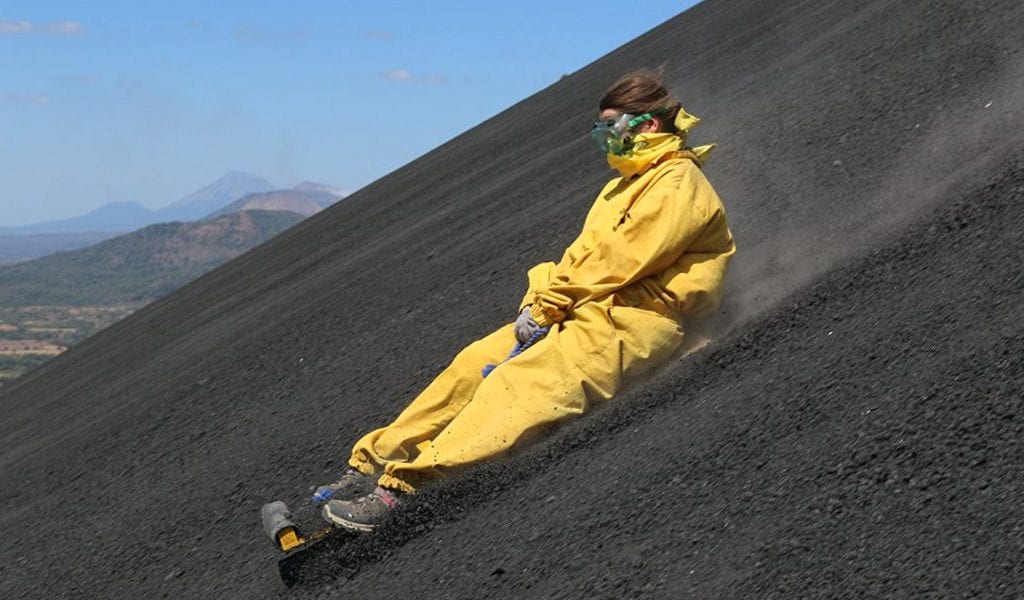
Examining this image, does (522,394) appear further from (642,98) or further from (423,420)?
(642,98)

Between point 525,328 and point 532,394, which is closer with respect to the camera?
point 532,394

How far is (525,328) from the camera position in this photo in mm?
5215

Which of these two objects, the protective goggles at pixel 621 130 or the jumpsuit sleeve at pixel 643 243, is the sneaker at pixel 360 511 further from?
the protective goggles at pixel 621 130

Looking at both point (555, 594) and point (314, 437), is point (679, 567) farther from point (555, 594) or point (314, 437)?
point (314, 437)

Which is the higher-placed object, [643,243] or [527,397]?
[643,243]

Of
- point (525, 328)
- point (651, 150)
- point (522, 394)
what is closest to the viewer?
point (522, 394)

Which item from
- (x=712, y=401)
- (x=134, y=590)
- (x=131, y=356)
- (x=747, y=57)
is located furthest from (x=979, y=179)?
(x=131, y=356)

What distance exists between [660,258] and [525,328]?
2.00ft

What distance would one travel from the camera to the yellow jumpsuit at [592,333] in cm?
491

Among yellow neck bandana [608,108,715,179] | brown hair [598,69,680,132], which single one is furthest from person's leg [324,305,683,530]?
brown hair [598,69,680,132]

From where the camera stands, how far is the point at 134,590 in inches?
219

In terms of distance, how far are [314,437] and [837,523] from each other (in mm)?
3710

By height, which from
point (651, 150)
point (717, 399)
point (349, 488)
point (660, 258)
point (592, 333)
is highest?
point (651, 150)

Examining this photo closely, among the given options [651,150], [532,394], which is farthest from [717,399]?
[651,150]
